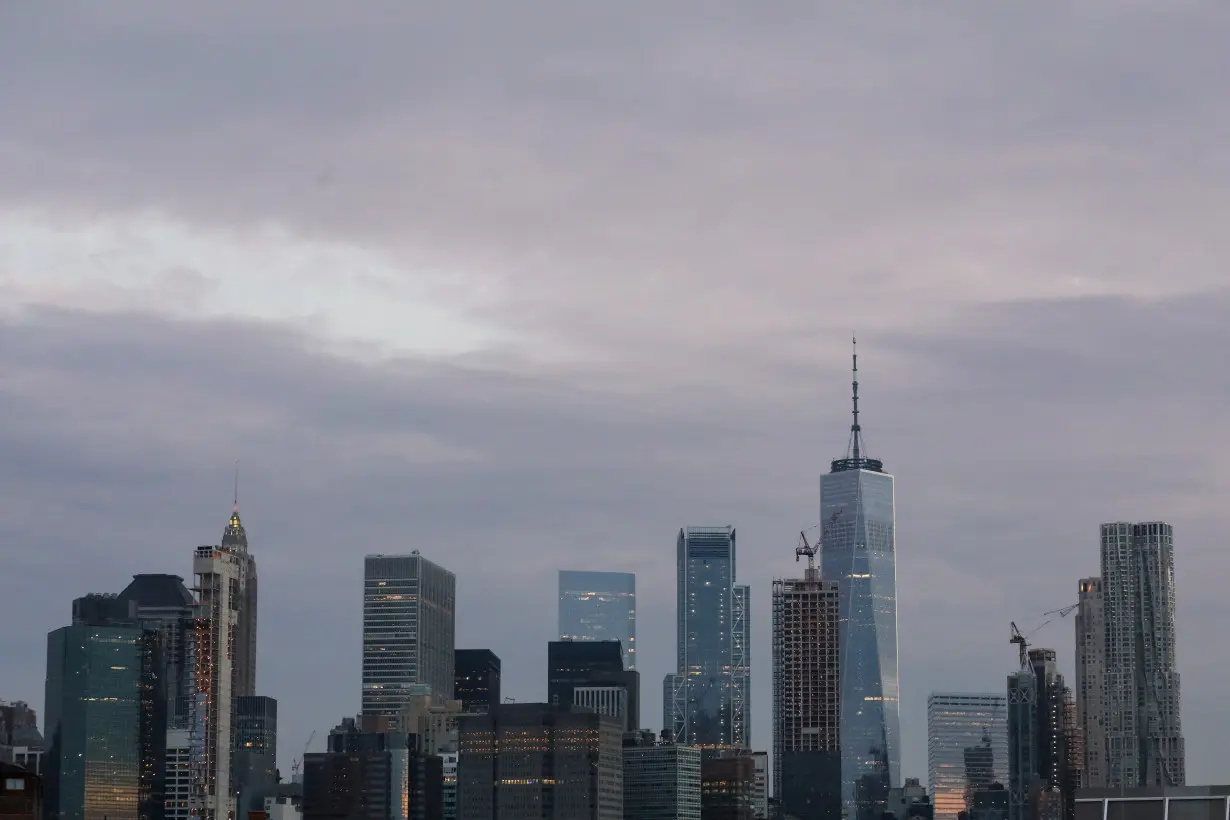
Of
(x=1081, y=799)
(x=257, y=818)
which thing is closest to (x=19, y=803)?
(x=257, y=818)

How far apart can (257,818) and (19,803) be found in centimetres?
2316

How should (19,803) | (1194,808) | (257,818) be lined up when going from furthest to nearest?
(19,803) → (257,818) → (1194,808)

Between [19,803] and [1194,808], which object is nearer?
[1194,808]

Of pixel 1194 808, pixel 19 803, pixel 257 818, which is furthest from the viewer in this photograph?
pixel 19 803

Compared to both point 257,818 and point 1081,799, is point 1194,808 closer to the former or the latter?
point 1081,799

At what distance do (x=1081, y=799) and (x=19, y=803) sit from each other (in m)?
61.4

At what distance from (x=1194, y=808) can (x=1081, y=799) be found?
3.20 meters

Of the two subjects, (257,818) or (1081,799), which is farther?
(257,818)

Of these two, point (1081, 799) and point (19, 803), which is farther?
point (19, 803)

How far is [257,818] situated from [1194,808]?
41457mm

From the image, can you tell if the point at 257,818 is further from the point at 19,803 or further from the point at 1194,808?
the point at 1194,808

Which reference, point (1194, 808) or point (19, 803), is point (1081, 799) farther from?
point (19, 803)

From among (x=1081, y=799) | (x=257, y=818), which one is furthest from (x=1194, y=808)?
(x=257, y=818)

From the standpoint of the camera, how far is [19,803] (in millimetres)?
97250
